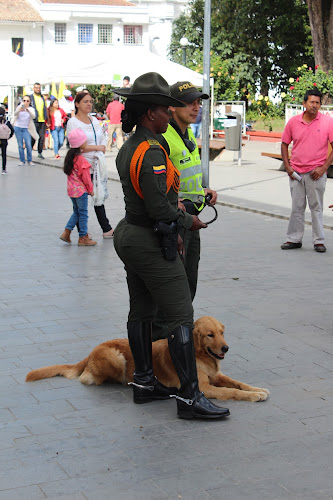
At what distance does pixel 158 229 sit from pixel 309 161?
558 cm

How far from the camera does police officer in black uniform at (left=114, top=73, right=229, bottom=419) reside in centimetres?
432

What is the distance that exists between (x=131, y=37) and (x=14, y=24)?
418 inches

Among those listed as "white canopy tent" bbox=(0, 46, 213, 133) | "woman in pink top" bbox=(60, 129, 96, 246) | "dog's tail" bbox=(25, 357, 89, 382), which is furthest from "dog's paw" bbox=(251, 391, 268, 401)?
"white canopy tent" bbox=(0, 46, 213, 133)

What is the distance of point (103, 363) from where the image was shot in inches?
193

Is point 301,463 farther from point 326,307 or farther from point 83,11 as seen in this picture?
point 83,11

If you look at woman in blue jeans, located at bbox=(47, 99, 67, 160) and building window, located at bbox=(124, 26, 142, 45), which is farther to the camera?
building window, located at bbox=(124, 26, 142, 45)

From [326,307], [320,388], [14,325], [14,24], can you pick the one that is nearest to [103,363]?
[320,388]

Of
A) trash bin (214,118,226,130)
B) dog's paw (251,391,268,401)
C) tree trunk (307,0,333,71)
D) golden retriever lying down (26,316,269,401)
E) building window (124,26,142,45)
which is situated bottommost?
dog's paw (251,391,268,401)

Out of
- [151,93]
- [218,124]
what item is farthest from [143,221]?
[218,124]

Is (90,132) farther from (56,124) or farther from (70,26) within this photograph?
(70,26)

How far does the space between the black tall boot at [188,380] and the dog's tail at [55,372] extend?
2.82ft

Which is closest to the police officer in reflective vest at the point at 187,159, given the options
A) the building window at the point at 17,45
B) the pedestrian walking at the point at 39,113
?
the pedestrian walking at the point at 39,113

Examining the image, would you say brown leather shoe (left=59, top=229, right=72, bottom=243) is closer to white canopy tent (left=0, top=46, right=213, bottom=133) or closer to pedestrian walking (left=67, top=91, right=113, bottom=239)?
pedestrian walking (left=67, top=91, right=113, bottom=239)

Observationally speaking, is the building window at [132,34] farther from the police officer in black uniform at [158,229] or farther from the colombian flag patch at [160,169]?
the colombian flag patch at [160,169]
